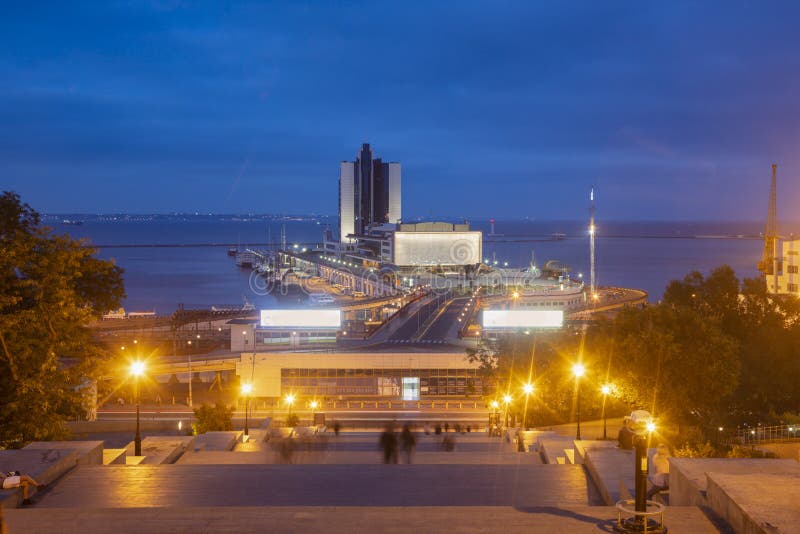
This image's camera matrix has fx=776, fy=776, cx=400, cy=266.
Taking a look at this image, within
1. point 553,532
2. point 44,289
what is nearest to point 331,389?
point 44,289

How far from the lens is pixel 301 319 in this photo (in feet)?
131

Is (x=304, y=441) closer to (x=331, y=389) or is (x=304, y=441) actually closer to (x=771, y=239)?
(x=331, y=389)

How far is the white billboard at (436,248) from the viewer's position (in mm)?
101750

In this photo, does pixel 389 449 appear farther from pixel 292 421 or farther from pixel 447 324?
pixel 447 324

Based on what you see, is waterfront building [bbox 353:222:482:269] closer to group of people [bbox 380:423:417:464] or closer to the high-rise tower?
the high-rise tower

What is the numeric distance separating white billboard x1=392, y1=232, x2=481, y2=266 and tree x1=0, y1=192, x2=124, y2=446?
3527 inches

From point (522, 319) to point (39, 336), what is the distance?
103 feet

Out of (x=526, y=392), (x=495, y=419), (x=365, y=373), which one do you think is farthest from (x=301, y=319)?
(x=526, y=392)

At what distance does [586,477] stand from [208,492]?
405 centimetres

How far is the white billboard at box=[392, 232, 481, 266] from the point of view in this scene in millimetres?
101750

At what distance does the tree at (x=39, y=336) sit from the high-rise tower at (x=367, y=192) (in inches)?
5544

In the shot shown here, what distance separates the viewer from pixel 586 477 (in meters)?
8.55

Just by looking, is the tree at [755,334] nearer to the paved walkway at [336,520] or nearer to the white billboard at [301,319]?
the paved walkway at [336,520]

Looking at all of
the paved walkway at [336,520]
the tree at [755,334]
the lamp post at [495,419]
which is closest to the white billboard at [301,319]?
the lamp post at [495,419]
